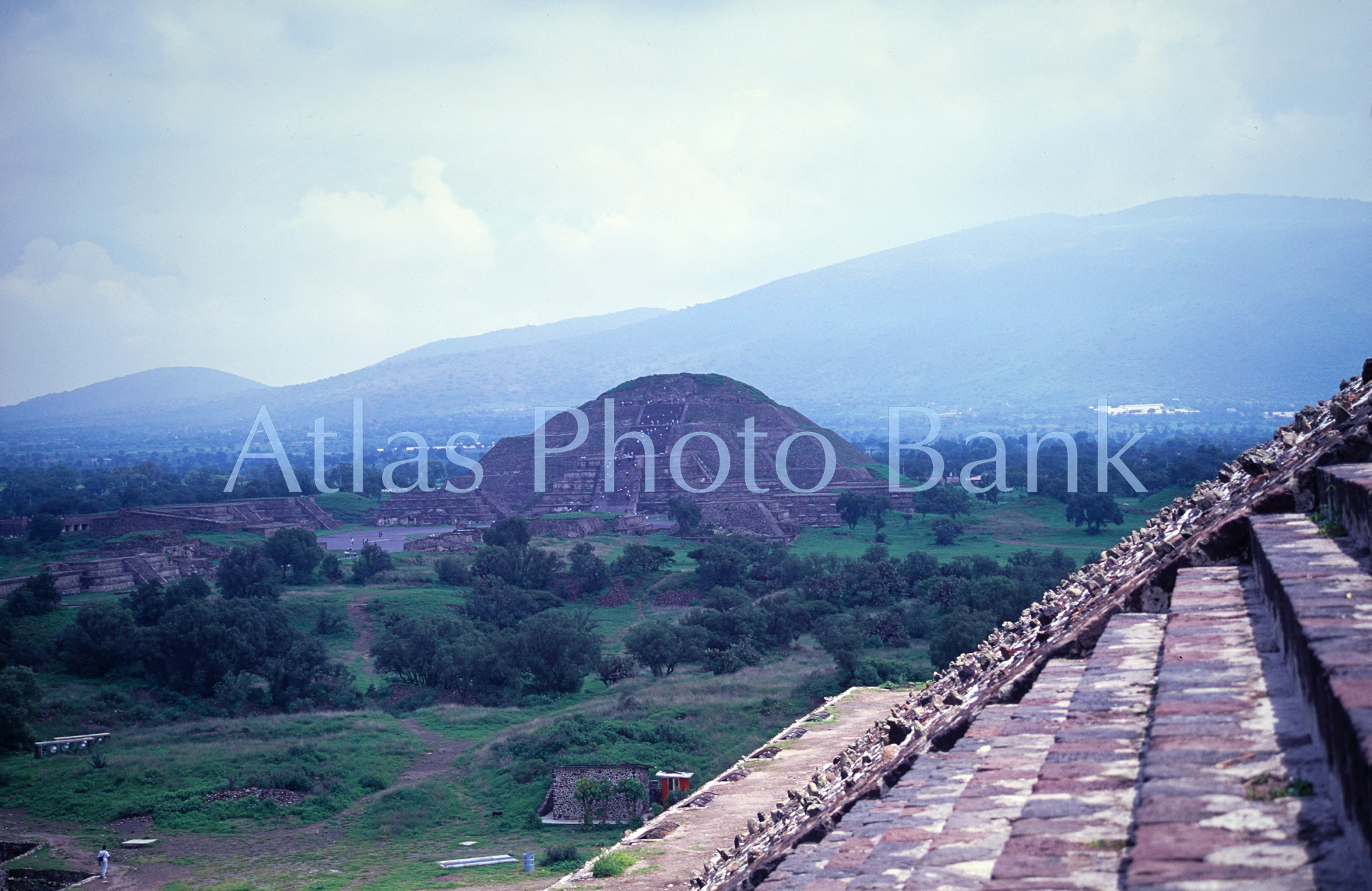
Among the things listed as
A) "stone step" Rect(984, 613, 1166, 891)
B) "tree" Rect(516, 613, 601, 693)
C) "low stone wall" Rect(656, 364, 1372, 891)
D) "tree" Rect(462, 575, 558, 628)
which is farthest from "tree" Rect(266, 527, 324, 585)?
"stone step" Rect(984, 613, 1166, 891)

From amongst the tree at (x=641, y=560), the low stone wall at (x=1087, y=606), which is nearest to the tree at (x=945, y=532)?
the tree at (x=641, y=560)

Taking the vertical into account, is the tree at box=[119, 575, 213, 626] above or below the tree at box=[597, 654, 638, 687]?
above

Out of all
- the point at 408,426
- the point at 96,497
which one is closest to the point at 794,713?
the point at 96,497

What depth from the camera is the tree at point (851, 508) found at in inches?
2035

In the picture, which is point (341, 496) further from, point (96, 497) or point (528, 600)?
point (528, 600)

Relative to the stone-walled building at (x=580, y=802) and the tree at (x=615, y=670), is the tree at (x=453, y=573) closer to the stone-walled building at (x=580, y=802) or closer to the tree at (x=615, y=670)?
the tree at (x=615, y=670)

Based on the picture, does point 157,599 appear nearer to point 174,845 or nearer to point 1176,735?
point 174,845

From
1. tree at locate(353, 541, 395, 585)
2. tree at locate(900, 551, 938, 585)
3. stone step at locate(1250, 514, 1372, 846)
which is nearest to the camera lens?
stone step at locate(1250, 514, 1372, 846)

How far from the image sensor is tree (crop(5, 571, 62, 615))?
3009 centimetres

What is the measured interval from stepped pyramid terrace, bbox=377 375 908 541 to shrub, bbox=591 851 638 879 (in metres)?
41.7

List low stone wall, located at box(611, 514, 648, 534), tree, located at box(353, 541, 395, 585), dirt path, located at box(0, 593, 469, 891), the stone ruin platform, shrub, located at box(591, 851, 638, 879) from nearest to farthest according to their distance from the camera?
→ 1. the stone ruin platform
2. shrub, located at box(591, 851, 638, 879)
3. dirt path, located at box(0, 593, 469, 891)
4. tree, located at box(353, 541, 395, 585)
5. low stone wall, located at box(611, 514, 648, 534)

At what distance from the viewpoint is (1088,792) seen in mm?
2705

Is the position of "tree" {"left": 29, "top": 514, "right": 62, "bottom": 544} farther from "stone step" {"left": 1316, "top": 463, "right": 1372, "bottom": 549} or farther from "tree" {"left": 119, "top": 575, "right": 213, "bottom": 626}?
"stone step" {"left": 1316, "top": 463, "right": 1372, "bottom": 549}

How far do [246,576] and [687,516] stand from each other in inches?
828
